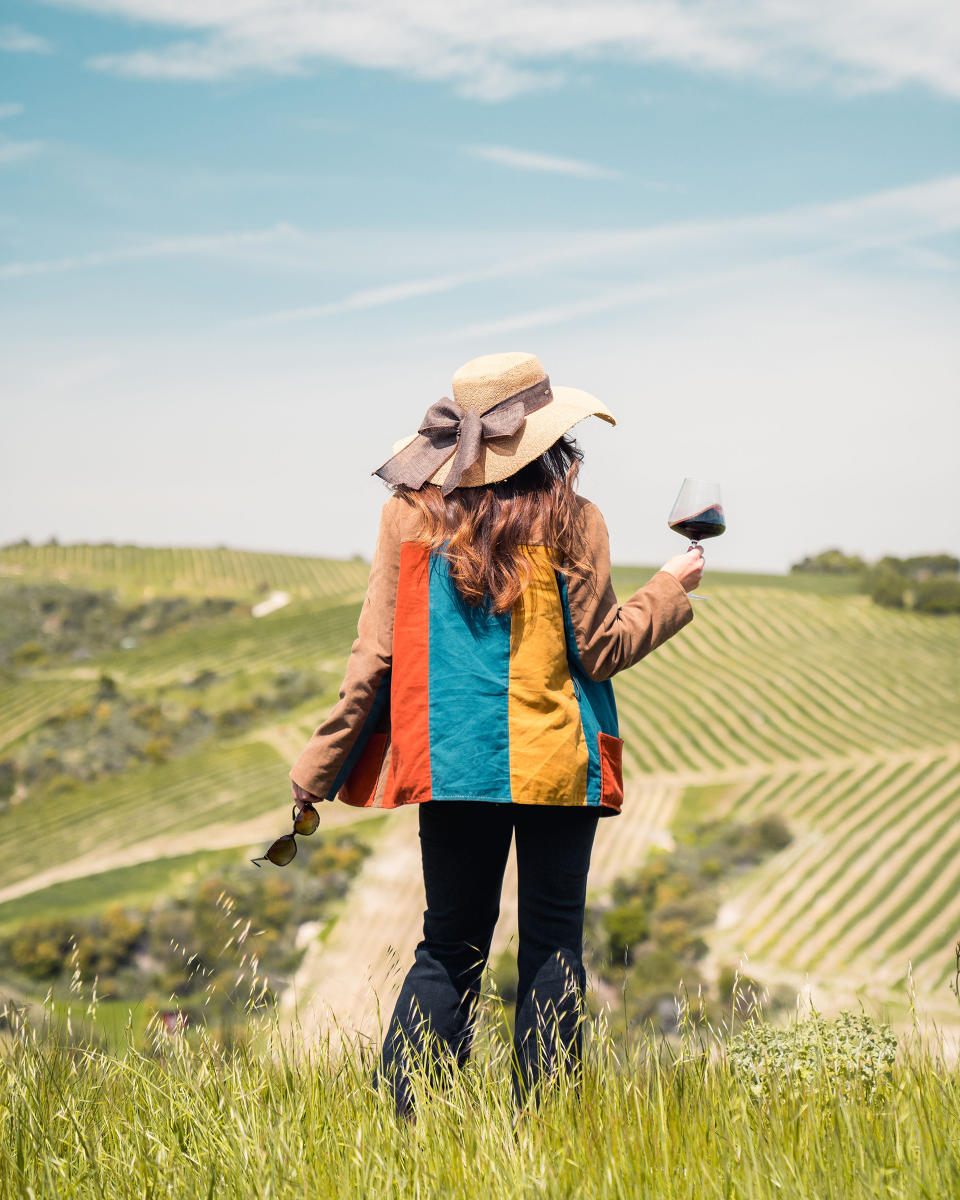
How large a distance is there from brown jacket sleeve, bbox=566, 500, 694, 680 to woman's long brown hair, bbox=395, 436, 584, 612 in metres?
0.03

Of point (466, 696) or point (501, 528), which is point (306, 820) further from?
point (501, 528)

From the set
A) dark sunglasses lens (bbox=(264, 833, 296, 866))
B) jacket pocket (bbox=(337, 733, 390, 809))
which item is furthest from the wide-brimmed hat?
dark sunglasses lens (bbox=(264, 833, 296, 866))

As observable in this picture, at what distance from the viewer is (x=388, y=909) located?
113ft

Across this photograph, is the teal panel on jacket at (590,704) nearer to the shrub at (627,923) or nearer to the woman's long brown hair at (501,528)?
the woman's long brown hair at (501,528)

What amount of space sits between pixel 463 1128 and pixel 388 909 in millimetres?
34279

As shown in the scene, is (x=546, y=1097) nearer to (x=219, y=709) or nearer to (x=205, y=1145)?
(x=205, y=1145)

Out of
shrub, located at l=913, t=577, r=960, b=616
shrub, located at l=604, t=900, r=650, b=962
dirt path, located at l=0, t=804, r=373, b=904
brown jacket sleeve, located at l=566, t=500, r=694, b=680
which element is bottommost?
shrub, located at l=604, t=900, r=650, b=962

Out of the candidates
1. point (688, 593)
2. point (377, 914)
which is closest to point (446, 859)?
point (688, 593)

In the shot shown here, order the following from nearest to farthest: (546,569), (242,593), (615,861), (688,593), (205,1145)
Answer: (205,1145), (546,569), (688,593), (615,861), (242,593)

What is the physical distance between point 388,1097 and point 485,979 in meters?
0.26

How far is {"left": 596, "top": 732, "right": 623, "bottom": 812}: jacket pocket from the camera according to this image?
6.19 feet

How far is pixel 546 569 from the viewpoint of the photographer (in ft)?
6.24

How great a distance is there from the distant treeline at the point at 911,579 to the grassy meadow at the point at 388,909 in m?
1.39

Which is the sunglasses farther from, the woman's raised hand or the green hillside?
the green hillside
